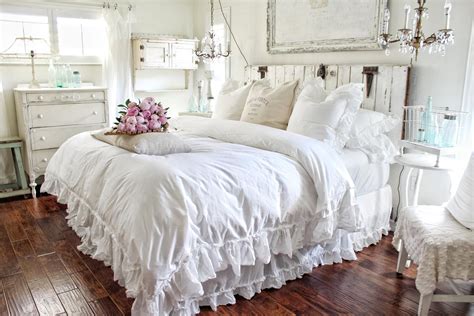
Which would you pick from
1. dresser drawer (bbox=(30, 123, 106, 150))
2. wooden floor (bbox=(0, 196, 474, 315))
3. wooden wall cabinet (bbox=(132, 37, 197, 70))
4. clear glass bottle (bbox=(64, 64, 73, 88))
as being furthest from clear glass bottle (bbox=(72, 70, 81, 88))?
wooden floor (bbox=(0, 196, 474, 315))

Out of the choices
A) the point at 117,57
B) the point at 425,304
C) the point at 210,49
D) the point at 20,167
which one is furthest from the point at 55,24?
the point at 425,304

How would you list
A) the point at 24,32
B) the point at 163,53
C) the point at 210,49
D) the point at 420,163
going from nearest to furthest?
the point at 420,163
the point at 24,32
the point at 210,49
the point at 163,53

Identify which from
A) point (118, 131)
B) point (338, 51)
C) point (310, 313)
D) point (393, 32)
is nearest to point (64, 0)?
point (118, 131)

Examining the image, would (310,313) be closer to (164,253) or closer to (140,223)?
(164,253)

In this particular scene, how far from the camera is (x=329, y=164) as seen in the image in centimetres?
259

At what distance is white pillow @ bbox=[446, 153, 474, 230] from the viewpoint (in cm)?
218

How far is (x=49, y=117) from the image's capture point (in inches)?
166

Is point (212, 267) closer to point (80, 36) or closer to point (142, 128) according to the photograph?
point (142, 128)

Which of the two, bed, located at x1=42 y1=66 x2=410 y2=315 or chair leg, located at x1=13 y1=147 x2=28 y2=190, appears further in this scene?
chair leg, located at x1=13 y1=147 x2=28 y2=190

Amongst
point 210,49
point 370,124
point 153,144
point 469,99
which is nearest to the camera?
point 153,144

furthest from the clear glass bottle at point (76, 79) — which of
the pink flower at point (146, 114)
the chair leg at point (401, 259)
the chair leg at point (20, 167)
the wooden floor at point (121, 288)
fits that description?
the chair leg at point (401, 259)

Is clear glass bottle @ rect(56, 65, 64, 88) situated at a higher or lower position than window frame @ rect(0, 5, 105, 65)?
lower

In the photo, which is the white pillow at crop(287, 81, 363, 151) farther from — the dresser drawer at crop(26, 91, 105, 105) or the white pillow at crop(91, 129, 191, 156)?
the dresser drawer at crop(26, 91, 105, 105)

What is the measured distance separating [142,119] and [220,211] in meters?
1.01
